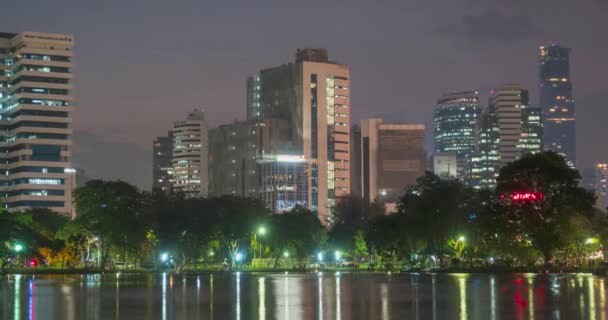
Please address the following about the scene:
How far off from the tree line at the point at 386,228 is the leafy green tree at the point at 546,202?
11 cm

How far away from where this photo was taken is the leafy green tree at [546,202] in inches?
3979

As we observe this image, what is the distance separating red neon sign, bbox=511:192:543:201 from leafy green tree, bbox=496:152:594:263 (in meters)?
0.22

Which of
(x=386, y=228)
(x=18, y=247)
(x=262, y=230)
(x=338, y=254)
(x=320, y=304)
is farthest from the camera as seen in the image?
(x=338, y=254)

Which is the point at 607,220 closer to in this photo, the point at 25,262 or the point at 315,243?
the point at 315,243

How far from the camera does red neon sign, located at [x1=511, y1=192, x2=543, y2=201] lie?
103 metres

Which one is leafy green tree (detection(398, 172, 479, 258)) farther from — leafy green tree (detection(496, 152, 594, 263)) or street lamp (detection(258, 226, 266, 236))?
street lamp (detection(258, 226, 266, 236))

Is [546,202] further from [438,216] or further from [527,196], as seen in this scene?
[438,216]

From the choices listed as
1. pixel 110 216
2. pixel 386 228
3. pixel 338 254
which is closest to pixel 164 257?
pixel 110 216

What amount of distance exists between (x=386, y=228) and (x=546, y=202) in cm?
3898

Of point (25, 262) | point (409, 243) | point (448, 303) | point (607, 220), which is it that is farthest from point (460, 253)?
point (448, 303)

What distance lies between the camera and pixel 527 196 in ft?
339

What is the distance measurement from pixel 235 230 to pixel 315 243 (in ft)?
63.6

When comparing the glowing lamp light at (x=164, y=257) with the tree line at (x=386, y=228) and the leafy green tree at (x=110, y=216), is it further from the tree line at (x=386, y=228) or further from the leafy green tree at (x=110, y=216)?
the leafy green tree at (x=110, y=216)

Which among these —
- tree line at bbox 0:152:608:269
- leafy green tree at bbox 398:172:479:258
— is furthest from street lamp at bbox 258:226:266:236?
leafy green tree at bbox 398:172:479:258
